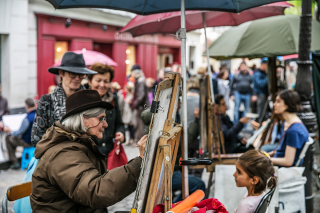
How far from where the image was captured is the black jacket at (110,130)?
425 cm

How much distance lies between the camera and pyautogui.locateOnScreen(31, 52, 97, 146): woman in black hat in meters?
3.69

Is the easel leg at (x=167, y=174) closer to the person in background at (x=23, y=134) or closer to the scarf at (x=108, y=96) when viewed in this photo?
the scarf at (x=108, y=96)

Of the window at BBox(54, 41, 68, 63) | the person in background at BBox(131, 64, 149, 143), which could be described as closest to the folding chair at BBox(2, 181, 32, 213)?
the person in background at BBox(131, 64, 149, 143)

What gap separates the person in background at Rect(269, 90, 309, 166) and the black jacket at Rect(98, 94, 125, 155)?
1.90 m

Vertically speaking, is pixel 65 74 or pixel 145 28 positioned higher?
pixel 145 28

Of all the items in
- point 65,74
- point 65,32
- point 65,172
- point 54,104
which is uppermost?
point 65,32

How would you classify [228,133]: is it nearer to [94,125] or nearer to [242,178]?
[242,178]

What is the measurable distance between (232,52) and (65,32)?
31.4 ft

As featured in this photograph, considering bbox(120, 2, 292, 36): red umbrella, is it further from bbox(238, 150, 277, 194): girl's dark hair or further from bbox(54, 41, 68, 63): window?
bbox(54, 41, 68, 63): window

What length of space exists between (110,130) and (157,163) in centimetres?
231

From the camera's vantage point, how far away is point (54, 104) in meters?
3.75

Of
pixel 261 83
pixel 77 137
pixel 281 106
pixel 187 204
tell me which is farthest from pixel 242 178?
pixel 261 83

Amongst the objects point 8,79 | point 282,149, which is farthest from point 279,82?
point 8,79

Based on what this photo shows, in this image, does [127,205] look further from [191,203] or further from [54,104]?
[191,203]
